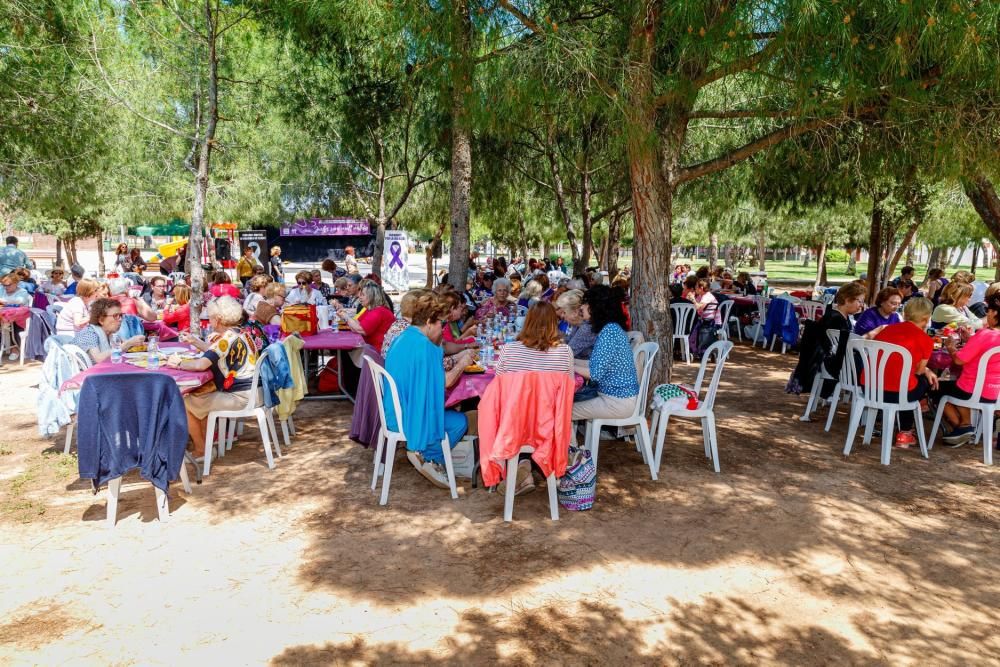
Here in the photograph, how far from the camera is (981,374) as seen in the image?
17.2ft

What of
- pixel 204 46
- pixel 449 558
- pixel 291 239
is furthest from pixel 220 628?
pixel 291 239

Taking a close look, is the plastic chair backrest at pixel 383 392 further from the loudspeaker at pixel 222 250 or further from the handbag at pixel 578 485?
the loudspeaker at pixel 222 250

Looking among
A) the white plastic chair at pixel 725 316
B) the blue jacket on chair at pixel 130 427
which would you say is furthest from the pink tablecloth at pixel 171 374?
the white plastic chair at pixel 725 316

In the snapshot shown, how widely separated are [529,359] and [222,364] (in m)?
2.19

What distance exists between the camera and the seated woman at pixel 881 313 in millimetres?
6047

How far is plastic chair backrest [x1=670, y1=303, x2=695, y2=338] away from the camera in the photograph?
9680 millimetres

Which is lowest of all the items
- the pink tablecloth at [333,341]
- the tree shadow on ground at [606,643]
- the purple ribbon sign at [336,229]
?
the tree shadow on ground at [606,643]

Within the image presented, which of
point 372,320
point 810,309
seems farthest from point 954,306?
point 372,320

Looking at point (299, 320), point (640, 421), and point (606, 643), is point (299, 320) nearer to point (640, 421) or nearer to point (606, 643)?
point (640, 421)

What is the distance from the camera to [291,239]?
1574 inches

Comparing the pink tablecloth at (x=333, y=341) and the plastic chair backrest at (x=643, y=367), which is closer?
the plastic chair backrest at (x=643, y=367)

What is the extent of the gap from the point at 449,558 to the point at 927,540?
9.03ft

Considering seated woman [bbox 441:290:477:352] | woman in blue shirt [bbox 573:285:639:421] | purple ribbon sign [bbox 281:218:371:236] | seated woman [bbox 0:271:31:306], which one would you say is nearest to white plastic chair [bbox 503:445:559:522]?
woman in blue shirt [bbox 573:285:639:421]

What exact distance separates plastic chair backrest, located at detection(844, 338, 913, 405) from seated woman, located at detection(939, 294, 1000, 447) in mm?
556
